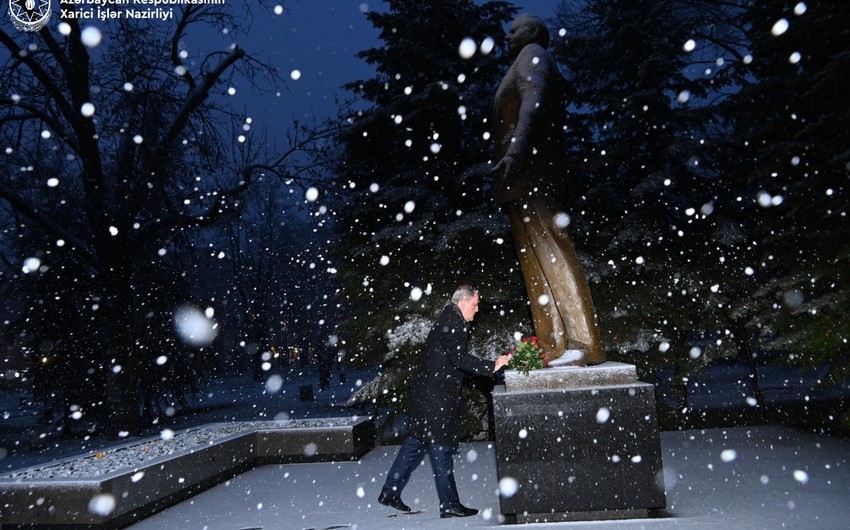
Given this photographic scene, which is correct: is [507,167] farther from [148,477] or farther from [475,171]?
[475,171]

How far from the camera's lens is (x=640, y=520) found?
486 centimetres

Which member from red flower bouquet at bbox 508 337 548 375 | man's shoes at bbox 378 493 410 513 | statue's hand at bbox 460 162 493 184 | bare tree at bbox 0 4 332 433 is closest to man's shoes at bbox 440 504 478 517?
man's shoes at bbox 378 493 410 513

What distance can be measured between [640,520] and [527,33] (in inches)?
172

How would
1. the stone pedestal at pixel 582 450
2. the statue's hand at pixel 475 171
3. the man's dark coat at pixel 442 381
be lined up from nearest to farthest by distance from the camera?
the stone pedestal at pixel 582 450 < the man's dark coat at pixel 442 381 < the statue's hand at pixel 475 171

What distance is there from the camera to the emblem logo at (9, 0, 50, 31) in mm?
13484

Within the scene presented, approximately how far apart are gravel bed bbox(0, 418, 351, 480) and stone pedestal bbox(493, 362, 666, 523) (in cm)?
381

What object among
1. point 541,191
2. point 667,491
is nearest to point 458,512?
point 667,491

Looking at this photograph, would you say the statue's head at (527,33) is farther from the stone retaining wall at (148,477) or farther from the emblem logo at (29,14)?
the emblem logo at (29,14)

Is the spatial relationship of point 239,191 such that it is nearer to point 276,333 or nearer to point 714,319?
point 714,319

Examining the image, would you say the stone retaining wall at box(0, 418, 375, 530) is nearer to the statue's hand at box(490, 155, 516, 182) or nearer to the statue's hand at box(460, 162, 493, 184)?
the statue's hand at box(490, 155, 516, 182)

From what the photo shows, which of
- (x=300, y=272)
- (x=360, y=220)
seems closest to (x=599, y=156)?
(x=360, y=220)

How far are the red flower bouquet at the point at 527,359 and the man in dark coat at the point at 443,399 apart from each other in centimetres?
22

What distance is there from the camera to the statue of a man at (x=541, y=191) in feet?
18.3

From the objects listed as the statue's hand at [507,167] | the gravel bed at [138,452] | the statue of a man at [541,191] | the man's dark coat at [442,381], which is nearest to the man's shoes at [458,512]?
the man's dark coat at [442,381]
